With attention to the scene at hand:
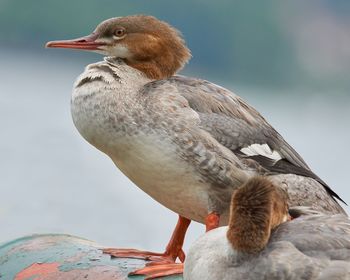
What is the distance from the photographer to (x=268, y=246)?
8.02 ft

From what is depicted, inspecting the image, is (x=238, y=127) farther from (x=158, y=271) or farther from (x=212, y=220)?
(x=158, y=271)

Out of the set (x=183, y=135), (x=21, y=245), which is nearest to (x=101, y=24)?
(x=183, y=135)

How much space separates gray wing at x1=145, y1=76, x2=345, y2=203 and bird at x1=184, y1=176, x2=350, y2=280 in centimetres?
68

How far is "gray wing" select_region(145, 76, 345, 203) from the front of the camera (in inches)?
126

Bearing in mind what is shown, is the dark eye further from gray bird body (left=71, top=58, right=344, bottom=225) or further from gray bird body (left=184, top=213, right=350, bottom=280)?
gray bird body (left=184, top=213, right=350, bottom=280)

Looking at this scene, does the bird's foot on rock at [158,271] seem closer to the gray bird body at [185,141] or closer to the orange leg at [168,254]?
the orange leg at [168,254]

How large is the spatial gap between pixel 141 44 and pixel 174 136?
1.30ft

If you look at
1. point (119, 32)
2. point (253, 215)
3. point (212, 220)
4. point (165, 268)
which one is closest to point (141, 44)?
point (119, 32)

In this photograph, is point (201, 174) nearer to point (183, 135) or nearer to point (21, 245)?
point (183, 135)

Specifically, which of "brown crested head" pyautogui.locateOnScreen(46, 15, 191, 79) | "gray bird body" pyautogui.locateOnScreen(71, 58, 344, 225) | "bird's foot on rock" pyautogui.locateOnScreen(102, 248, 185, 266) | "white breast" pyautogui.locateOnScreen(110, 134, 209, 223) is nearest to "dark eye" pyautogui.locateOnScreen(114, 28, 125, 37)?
"brown crested head" pyautogui.locateOnScreen(46, 15, 191, 79)

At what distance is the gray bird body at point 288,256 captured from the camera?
7.80 ft

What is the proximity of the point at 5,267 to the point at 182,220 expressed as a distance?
0.58 metres

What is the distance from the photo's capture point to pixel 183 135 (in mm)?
3127

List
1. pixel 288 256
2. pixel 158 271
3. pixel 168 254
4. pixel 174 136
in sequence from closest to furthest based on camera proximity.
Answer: pixel 288 256, pixel 158 271, pixel 174 136, pixel 168 254
